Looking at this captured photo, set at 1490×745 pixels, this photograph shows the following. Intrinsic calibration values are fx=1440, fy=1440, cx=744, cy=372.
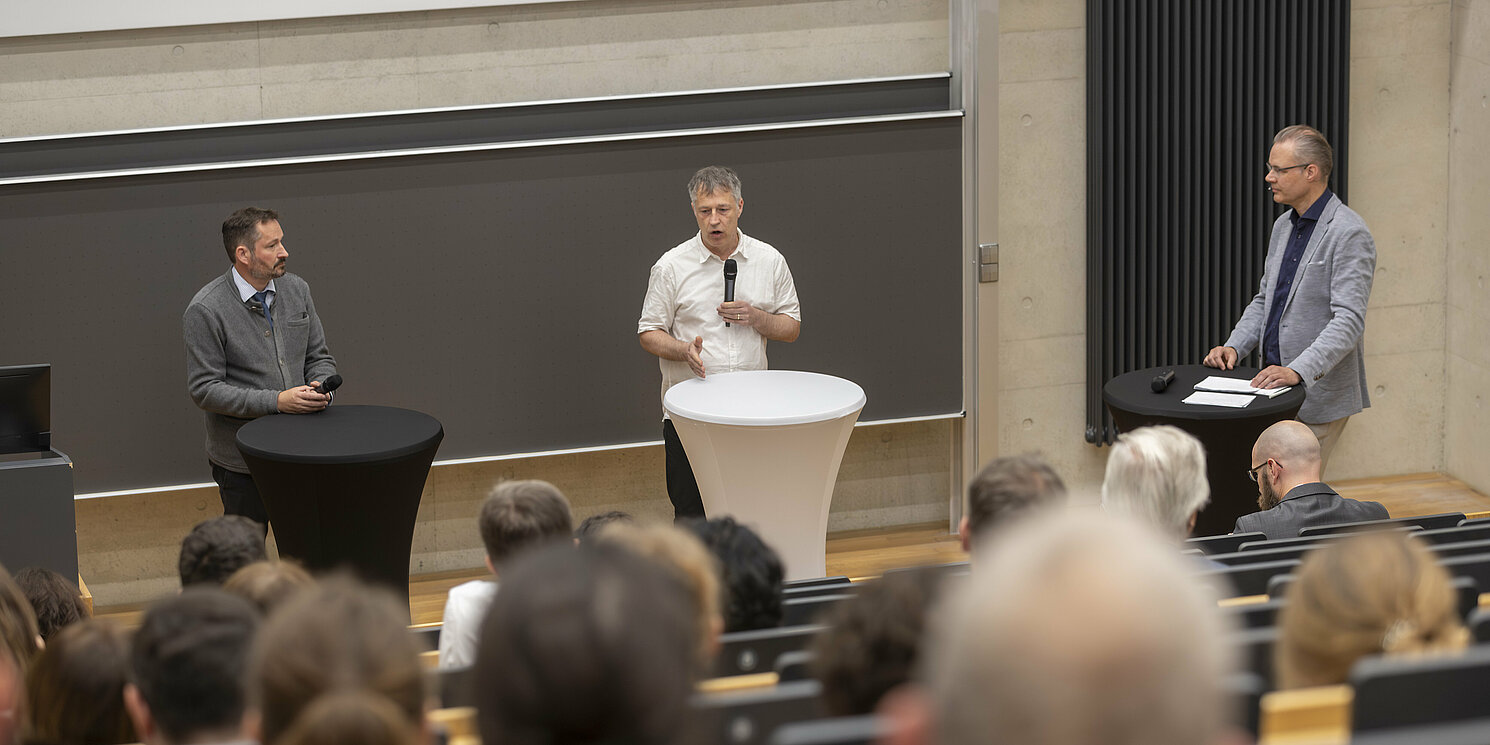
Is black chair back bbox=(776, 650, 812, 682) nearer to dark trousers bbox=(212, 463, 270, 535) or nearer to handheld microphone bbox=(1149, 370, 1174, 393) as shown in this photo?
handheld microphone bbox=(1149, 370, 1174, 393)

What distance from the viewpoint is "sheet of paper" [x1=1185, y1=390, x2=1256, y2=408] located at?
15.4 feet

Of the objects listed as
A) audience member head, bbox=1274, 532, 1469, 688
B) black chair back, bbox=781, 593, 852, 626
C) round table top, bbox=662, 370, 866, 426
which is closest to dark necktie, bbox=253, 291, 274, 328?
round table top, bbox=662, 370, 866, 426

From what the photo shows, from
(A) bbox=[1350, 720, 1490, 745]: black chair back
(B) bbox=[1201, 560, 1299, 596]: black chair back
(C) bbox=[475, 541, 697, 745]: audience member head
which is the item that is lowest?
(B) bbox=[1201, 560, 1299, 596]: black chair back

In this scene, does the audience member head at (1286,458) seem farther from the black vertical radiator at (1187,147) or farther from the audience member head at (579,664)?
the audience member head at (579,664)

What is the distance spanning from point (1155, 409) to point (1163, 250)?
5.67 feet

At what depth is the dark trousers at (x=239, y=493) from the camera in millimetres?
5000

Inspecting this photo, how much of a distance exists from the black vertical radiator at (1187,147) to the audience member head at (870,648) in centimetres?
462

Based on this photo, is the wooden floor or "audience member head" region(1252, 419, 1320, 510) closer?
"audience member head" region(1252, 419, 1320, 510)

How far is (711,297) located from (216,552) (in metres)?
2.53

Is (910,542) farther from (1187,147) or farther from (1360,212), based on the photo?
(1360,212)

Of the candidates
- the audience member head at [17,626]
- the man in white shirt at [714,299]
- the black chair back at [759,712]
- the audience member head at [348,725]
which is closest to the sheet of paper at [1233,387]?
the man in white shirt at [714,299]

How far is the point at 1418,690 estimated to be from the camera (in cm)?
176

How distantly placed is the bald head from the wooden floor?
1.87 m

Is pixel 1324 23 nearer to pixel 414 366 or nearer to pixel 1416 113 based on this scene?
pixel 1416 113
